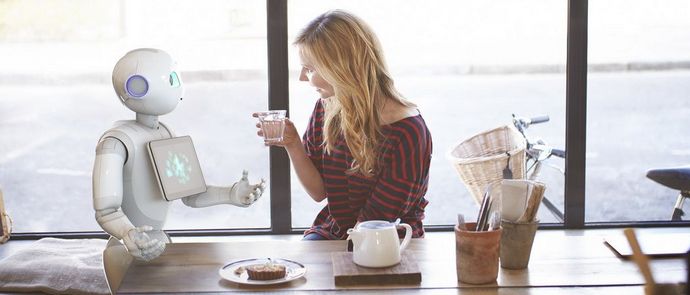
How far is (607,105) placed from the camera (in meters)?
4.34

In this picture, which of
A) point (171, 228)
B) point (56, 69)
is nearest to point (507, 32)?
point (171, 228)

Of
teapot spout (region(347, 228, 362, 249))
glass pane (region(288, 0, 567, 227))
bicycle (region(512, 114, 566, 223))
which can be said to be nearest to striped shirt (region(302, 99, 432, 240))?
teapot spout (region(347, 228, 362, 249))

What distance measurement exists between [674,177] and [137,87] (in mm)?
2149

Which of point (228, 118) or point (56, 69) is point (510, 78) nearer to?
point (228, 118)

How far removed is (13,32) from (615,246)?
119 inches

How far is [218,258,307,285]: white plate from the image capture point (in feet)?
6.52

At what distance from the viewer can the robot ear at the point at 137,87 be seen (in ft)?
8.35

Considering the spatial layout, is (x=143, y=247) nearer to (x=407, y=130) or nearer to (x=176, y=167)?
(x=176, y=167)

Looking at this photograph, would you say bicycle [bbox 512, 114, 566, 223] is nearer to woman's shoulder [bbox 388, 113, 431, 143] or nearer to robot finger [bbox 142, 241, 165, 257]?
woman's shoulder [bbox 388, 113, 431, 143]

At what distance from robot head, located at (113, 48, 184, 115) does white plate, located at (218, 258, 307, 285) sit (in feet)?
2.15

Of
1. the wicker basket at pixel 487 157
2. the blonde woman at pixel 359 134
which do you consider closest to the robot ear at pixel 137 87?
the blonde woman at pixel 359 134

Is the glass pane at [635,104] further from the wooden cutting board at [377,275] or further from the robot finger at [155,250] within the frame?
the robot finger at [155,250]

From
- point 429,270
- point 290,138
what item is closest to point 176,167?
point 290,138

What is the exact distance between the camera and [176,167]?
8.45 feet
